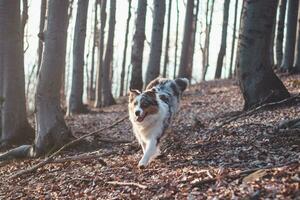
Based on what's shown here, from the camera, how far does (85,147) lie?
38.7 feet

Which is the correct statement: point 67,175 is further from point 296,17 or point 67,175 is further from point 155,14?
point 296,17

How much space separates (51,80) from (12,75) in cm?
280

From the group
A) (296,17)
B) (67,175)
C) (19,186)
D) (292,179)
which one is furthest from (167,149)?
(296,17)

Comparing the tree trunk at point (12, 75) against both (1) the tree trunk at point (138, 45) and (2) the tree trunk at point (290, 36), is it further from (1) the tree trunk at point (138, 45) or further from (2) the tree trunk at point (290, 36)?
(2) the tree trunk at point (290, 36)

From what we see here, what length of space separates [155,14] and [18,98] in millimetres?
7794

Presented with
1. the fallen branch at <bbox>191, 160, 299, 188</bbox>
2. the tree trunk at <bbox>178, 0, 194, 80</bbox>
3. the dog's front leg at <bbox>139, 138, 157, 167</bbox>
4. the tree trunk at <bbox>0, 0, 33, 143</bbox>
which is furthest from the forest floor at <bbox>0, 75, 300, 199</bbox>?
the tree trunk at <bbox>178, 0, 194, 80</bbox>

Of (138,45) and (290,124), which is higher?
(138,45)

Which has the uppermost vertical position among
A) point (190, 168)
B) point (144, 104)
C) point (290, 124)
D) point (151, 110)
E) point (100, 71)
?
point (144, 104)

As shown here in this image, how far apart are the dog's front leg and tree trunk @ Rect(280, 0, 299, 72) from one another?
42.5 feet

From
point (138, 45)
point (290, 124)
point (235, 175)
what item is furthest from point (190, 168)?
point (138, 45)

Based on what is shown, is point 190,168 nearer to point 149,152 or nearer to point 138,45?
point 149,152

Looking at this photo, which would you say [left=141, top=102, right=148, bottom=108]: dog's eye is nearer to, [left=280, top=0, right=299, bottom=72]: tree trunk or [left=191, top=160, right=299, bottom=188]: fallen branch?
[left=191, top=160, right=299, bottom=188]: fallen branch

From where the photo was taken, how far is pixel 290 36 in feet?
65.9

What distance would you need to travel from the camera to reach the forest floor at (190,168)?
6168 mm
